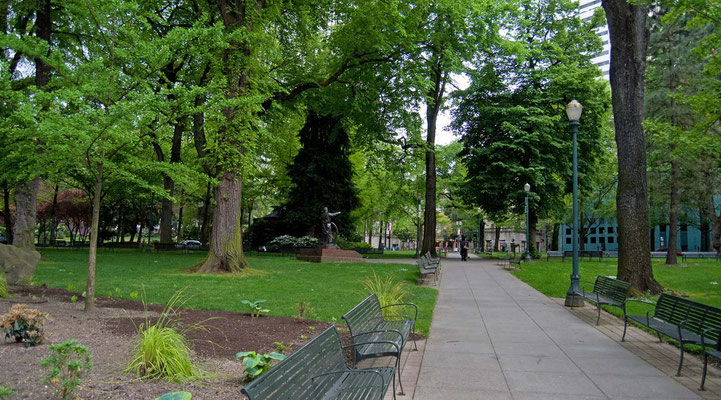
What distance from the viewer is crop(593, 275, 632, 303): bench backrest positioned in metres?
8.15

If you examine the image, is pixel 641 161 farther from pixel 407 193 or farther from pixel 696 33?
pixel 407 193

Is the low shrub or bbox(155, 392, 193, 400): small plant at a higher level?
the low shrub

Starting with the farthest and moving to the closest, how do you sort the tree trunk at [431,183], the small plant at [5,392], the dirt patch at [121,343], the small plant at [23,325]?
the tree trunk at [431,183] → the small plant at [23,325] → the dirt patch at [121,343] → the small plant at [5,392]

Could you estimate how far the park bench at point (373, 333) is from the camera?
15.6 feet

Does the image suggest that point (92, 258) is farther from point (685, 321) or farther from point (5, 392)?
point (685, 321)

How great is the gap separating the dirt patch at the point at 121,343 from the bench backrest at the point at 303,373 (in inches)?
37.4

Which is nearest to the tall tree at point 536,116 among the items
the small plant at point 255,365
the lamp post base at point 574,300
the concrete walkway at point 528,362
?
the lamp post base at point 574,300

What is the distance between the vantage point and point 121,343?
18.5 feet

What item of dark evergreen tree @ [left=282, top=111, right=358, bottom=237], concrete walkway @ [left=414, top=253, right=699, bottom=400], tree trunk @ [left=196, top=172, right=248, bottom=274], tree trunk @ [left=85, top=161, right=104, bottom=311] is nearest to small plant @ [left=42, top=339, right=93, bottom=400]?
concrete walkway @ [left=414, top=253, right=699, bottom=400]

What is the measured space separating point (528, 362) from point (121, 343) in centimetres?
501

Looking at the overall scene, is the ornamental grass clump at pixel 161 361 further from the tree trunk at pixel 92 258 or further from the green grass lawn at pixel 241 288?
the green grass lawn at pixel 241 288

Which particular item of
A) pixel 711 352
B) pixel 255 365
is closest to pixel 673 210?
pixel 711 352

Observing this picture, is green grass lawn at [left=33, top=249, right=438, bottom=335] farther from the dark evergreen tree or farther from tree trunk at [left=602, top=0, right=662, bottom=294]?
the dark evergreen tree

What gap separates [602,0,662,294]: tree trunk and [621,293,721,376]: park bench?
5593 mm
